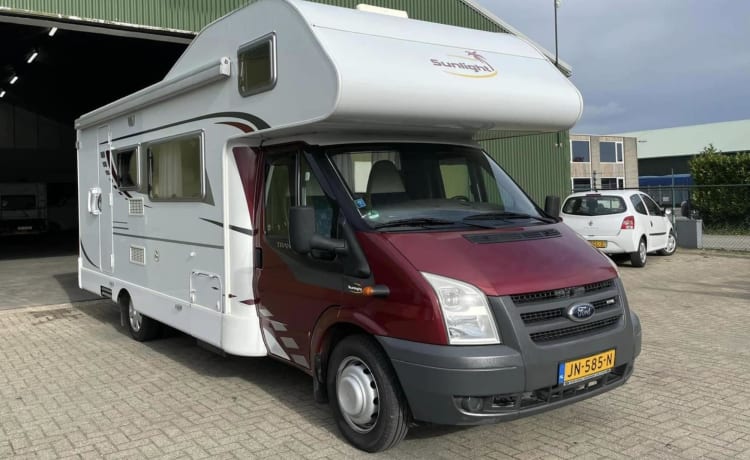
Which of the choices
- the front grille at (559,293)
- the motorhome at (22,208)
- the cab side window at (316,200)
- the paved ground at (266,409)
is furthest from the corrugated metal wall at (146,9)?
the motorhome at (22,208)

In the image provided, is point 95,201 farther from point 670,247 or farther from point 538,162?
point 670,247

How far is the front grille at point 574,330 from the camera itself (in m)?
3.77

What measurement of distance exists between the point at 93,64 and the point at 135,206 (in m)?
14.3

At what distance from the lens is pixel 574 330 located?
3.91 meters

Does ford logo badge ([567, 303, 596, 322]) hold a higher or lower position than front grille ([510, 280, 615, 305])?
lower

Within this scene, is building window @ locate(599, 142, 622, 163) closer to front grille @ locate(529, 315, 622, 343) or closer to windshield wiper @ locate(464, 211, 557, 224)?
windshield wiper @ locate(464, 211, 557, 224)

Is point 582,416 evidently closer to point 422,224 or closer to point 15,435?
point 422,224

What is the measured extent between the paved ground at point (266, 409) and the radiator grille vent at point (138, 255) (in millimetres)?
1019

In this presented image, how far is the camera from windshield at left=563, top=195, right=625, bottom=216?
13.7m

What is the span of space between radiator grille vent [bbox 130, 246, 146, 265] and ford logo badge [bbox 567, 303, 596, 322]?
4.90 metres

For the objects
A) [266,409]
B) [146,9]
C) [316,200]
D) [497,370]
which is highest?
[146,9]

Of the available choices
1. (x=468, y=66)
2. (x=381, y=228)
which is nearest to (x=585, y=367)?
(x=381, y=228)

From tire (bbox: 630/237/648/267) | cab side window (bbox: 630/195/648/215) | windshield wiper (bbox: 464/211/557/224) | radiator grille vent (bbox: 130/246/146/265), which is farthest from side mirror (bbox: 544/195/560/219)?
cab side window (bbox: 630/195/648/215)

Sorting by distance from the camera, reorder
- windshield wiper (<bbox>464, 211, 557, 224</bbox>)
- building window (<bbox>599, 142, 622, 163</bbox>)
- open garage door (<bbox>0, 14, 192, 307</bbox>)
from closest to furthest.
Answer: windshield wiper (<bbox>464, 211, 557, 224</bbox>), open garage door (<bbox>0, 14, 192, 307</bbox>), building window (<bbox>599, 142, 622, 163</bbox>)
